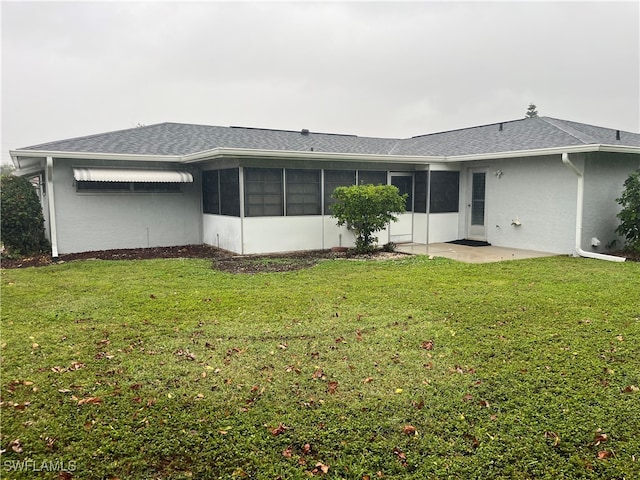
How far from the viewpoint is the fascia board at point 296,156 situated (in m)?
10.6

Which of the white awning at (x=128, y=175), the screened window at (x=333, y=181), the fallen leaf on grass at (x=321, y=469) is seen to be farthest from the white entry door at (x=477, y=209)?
the fallen leaf on grass at (x=321, y=469)

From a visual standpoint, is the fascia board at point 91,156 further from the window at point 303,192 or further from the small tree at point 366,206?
the small tree at point 366,206

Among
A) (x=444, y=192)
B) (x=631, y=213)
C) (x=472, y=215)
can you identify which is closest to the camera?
(x=631, y=213)

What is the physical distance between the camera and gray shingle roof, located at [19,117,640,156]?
12.1m

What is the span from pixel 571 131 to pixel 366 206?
6.17m

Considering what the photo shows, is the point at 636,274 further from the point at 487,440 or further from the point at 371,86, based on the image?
the point at 371,86

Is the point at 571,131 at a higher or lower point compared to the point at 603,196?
higher

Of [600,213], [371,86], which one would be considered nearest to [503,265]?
[600,213]

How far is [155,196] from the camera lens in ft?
43.2

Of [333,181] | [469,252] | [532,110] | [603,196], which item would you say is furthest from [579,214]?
[532,110]

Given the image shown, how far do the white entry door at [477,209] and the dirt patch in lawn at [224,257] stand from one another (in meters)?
3.49

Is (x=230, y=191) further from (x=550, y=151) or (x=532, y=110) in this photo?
(x=532, y=110)

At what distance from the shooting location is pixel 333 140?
55.8 ft

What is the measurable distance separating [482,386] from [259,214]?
340 inches
